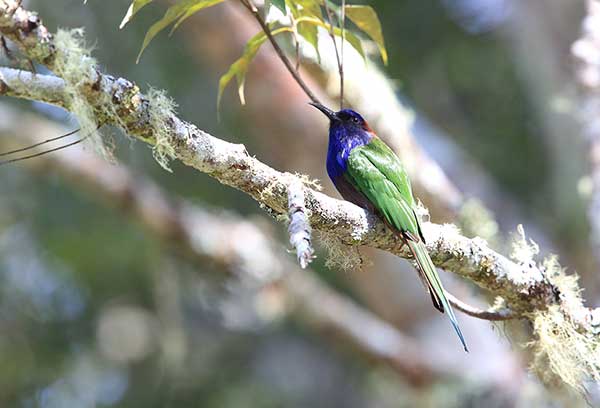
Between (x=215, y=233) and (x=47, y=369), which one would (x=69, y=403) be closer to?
(x=47, y=369)

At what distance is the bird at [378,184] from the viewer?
2.61 m

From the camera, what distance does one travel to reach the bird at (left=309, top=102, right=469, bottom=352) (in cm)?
261

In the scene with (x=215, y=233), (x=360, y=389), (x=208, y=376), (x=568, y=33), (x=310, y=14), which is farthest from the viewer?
(x=360, y=389)

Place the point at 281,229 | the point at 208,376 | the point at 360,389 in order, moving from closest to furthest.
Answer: the point at 281,229 → the point at 208,376 → the point at 360,389

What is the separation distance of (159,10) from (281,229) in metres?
2.19

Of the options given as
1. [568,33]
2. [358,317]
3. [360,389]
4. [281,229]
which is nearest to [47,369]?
[281,229]

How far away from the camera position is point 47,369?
726 centimetres

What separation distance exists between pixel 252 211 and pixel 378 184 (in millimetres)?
4906

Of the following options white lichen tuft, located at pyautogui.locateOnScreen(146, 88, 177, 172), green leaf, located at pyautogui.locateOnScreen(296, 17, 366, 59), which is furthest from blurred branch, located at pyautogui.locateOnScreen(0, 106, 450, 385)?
white lichen tuft, located at pyautogui.locateOnScreen(146, 88, 177, 172)

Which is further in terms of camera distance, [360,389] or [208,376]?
[360,389]

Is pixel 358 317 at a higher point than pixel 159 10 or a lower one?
lower

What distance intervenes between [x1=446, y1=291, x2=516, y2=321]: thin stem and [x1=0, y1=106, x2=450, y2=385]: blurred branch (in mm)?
3133

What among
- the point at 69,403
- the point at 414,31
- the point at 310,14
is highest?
the point at 310,14

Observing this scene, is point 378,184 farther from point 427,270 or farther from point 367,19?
point 367,19
